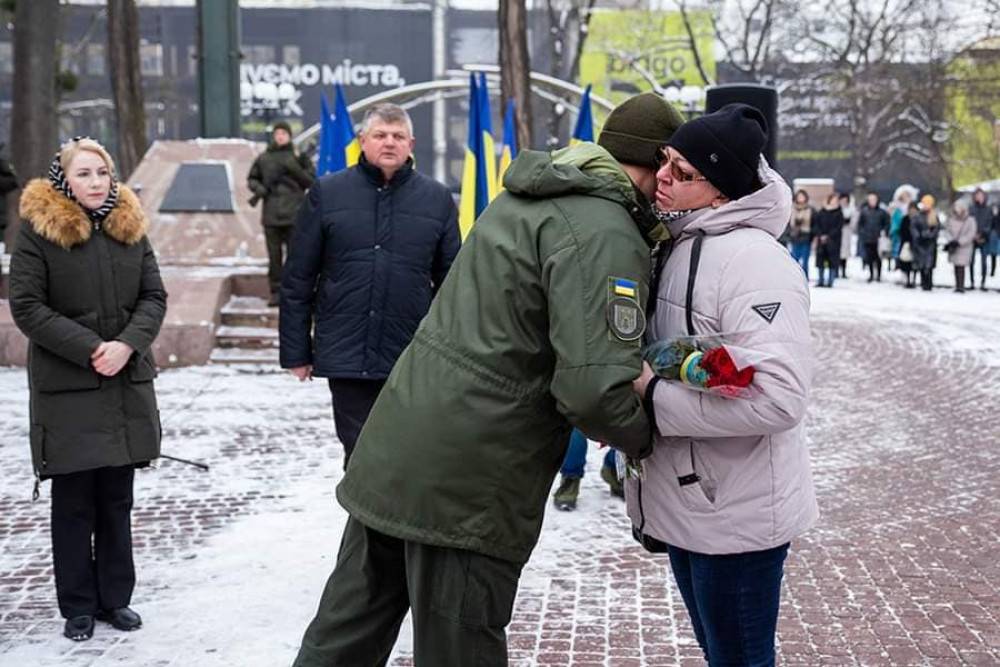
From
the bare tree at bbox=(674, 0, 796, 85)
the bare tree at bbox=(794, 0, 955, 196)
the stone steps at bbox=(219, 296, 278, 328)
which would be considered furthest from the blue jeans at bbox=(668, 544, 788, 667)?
the bare tree at bbox=(794, 0, 955, 196)

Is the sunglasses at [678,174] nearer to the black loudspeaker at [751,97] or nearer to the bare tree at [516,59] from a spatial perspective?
the black loudspeaker at [751,97]

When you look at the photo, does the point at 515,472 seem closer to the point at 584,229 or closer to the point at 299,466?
the point at 584,229

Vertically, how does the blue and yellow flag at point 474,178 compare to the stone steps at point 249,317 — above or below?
above

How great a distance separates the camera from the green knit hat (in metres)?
3.03

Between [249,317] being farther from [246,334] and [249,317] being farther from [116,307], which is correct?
[116,307]

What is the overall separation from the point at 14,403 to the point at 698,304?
8.40 meters

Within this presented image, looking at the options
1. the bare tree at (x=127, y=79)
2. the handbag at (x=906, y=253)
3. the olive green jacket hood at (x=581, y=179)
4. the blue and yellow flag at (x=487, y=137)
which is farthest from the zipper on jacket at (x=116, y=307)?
the handbag at (x=906, y=253)

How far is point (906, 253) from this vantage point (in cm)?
2306

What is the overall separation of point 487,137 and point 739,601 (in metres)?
10.3

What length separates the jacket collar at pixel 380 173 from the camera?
5.29m

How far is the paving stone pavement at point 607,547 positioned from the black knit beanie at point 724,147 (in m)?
2.25

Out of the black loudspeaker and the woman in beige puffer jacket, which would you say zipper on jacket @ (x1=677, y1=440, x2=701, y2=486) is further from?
the black loudspeaker

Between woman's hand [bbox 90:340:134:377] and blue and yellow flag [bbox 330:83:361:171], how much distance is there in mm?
9492

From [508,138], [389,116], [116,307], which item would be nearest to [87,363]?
[116,307]
